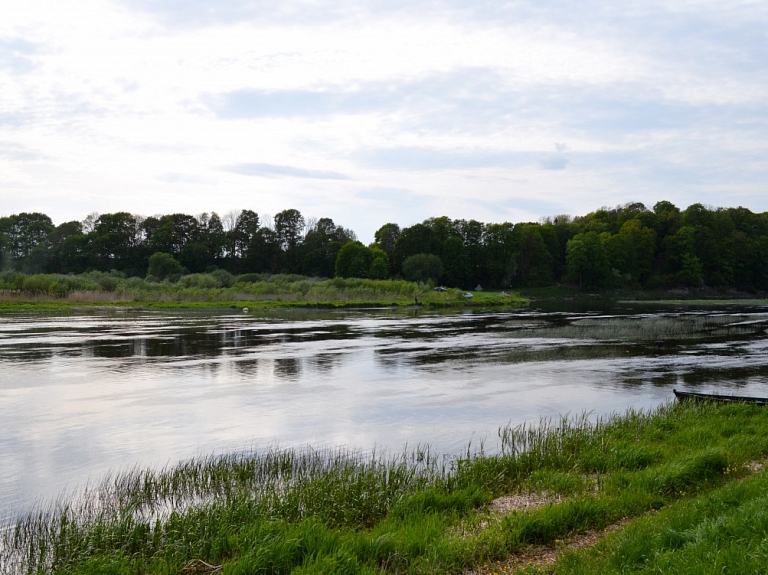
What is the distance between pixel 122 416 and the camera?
1798 centimetres

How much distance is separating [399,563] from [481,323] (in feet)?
157

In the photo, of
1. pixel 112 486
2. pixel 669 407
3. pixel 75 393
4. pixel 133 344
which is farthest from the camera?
pixel 133 344

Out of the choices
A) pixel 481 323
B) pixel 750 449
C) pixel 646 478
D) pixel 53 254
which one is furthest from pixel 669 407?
pixel 53 254

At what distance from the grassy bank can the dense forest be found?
26.6m

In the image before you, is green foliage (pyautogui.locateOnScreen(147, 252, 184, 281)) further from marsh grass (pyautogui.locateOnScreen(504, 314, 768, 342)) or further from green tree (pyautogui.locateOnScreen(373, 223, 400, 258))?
marsh grass (pyautogui.locateOnScreen(504, 314, 768, 342))

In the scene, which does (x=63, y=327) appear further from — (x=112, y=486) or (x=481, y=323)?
(x=112, y=486)

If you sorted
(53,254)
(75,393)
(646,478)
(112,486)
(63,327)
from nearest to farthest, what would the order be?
(646,478), (112,486), (75,393), (63,327), (53,254)

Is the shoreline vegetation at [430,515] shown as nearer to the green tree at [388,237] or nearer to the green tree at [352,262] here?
the green tree at [352,262]

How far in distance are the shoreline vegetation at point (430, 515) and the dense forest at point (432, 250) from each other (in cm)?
10824

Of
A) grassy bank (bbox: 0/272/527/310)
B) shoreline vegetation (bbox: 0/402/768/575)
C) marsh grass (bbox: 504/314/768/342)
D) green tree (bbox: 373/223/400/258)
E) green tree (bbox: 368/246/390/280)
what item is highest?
green tree (bbox: 373/223/400/258)

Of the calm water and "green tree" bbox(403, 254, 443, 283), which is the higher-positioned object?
"green tree" bbox(403, 254, 443, 283)

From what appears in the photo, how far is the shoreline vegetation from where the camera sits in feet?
24.7

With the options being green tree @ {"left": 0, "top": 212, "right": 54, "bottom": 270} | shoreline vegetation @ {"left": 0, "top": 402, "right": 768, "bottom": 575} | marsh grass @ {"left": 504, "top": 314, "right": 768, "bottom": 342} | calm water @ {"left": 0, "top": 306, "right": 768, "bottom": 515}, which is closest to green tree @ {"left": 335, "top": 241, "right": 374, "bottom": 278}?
marsh grass @ {"left": 504, "top": 314, "right": 768, "bottom": 342}

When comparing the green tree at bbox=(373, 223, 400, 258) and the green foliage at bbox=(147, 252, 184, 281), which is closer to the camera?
the green foliage at bbox=(147, 252, 184, 281)
